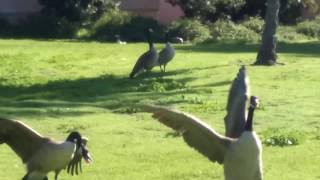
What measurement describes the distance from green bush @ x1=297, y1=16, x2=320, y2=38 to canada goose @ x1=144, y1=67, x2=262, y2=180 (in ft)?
101

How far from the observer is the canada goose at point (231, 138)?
8.17 meters

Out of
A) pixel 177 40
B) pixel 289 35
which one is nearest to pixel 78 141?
pixel 177 40

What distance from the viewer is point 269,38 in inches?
992

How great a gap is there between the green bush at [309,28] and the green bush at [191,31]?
483 centimetres

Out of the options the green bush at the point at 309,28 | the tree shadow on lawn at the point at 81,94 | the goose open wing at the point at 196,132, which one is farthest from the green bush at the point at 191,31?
the goose open wing at the point at 196,132

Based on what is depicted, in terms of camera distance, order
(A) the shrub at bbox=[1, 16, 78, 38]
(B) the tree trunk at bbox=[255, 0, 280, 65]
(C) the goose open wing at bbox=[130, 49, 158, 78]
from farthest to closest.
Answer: (A) the shrub at bbox=[1, 16, 78, 38]
(B) the tree trunk at bbox=[255, 0, 280, 65]
(C) the goose open wing at bbox=[130, 49, 158, 78]

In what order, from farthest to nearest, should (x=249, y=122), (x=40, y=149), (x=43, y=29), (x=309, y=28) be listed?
(x=309, y=28) < (x=43, y=29) < (x=40, y=149) < (x=249, y=122)

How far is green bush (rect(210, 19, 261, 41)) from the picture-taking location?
121 feet

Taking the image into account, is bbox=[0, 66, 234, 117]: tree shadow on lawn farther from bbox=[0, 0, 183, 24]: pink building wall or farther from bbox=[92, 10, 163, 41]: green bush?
bbox=[0, 0, 183, 24]: pink building wall

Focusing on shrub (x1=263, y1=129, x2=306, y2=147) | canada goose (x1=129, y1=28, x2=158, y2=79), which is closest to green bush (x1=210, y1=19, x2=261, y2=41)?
canada goose (x1=129, y1=28, x2=158, y2=79)

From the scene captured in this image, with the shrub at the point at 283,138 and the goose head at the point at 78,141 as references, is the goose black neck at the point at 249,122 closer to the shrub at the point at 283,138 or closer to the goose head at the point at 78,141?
the goose head at the point at 78,141

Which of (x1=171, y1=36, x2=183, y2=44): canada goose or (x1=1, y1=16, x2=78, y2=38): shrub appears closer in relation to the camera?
(x1=171, y1=36, x2=183, y2=44): canada goose

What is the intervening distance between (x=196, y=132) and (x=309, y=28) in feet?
105

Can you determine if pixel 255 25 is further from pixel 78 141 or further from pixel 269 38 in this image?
pixel 78 141
